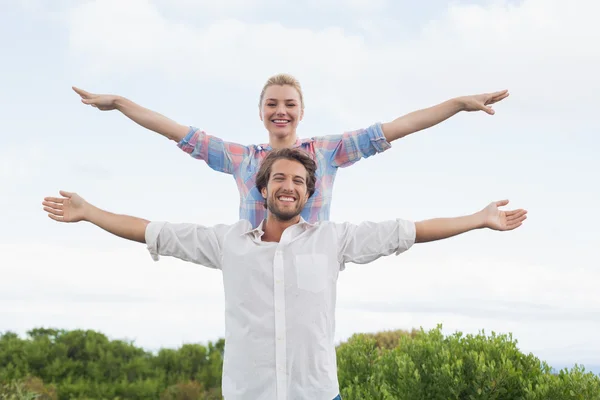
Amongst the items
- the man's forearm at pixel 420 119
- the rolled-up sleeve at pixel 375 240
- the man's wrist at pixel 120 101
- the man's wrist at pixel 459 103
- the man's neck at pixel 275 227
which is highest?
the man's wrist at pixel 120 101

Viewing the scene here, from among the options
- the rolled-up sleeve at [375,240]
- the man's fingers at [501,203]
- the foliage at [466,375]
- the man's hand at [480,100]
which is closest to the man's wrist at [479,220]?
the man's fingers at [501,203]

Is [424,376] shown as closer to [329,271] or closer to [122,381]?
[329,271]

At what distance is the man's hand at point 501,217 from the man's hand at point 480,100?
1421mm

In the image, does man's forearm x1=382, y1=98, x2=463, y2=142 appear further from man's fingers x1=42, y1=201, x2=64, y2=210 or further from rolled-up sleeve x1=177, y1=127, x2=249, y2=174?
man's fingers x1=42, y1=201, x2=64, y2=210

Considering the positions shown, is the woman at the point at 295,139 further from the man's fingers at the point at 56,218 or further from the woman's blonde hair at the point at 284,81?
the man's fingers at the point at 56,218

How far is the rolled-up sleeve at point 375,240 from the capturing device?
391 centimetres

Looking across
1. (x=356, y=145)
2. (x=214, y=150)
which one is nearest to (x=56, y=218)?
(x=214, y=150)

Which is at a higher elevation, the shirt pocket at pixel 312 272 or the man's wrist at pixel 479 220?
the man's wrist at pixel 479 220

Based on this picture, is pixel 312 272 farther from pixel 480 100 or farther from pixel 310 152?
pixel 480 100

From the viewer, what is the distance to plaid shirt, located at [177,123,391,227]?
4.98 m

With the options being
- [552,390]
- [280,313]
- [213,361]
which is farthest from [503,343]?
[213,361]

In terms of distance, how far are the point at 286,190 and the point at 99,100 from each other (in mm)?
2595

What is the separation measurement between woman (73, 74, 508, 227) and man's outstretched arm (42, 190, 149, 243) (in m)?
1.02

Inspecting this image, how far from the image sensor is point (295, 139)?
5316 mm
